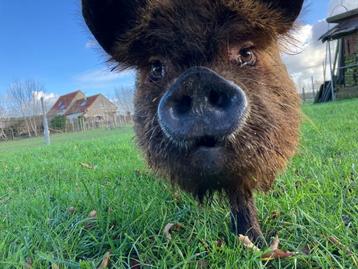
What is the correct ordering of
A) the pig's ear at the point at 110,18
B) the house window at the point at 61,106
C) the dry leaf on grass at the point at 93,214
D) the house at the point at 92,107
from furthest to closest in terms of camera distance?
the house window at the point at 61,106
the house at the point at 92,107
the dry leaf on grass at the point at 93,214
the pig's ear at the point at 110,18

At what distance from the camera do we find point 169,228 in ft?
7.72

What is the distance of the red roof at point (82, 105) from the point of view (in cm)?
6152

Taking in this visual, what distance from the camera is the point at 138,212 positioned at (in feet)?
8.50

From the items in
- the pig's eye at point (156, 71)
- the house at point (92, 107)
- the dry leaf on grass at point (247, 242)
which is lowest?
the house at point (92, 107)

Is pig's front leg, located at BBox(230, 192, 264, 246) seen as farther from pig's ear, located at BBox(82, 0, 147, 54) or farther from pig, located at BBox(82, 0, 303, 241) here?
pig's ear, located at BBox(82, 0, 147, 54)

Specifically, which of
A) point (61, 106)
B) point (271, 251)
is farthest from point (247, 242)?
point (61, 106)

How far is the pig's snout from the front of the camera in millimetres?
1563

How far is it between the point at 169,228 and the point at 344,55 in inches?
771

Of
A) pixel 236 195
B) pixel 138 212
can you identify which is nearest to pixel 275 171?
pixel 236 195

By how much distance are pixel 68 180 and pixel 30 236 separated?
2.03m

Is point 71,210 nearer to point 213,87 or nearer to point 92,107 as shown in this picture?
point 213,87

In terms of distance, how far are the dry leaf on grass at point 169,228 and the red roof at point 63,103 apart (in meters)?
68.1

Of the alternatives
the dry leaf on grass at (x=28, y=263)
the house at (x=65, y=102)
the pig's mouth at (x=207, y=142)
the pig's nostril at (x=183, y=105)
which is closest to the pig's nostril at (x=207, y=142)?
the pig's mouth at (x=207, y=142)

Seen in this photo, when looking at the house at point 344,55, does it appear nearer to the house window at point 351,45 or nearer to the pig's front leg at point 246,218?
the house window at point 351,45
